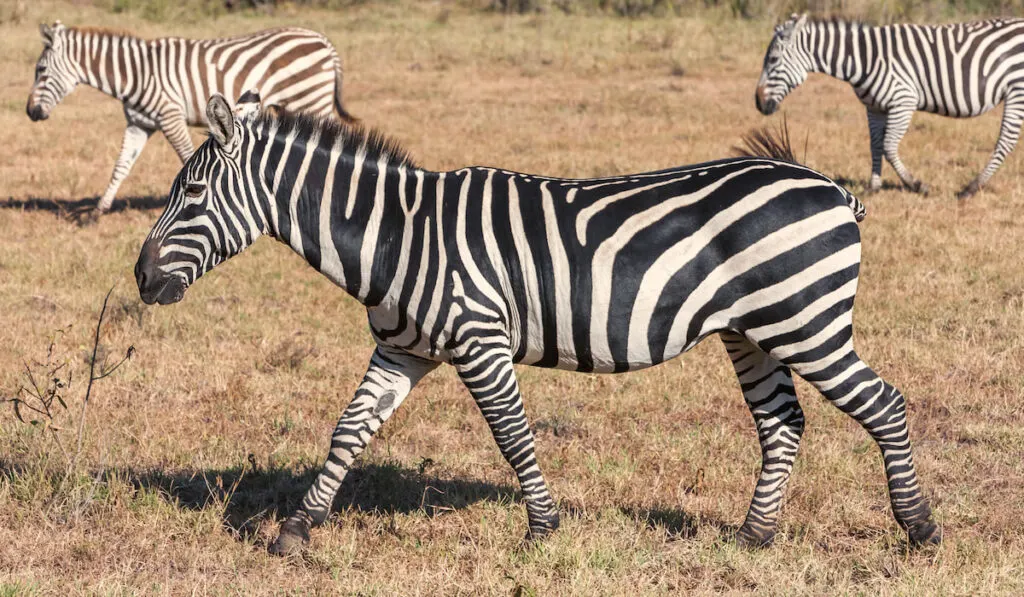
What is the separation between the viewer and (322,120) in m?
4.82

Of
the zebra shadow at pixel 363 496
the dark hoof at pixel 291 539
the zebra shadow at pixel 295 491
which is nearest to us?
the dark hoof at pixel 291 539

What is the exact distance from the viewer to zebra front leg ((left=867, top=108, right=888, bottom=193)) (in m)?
12.0

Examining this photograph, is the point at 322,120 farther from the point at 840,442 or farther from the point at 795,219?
the point at 840,442

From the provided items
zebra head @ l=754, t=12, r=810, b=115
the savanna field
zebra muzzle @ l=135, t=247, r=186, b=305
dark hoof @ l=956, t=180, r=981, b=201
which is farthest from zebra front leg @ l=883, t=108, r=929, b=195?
zebra muzzle @ l=135, t=247, r=186, b=305

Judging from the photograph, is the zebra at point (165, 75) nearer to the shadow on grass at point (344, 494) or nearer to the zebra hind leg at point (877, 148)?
the zebra hind leg at point (877, 148)

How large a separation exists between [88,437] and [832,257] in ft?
13.3

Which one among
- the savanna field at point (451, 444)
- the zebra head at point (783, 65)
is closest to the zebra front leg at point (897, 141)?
the savanna field at point (451, 444)

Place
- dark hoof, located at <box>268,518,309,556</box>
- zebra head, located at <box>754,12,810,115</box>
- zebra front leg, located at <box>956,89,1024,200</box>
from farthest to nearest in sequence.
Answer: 1. zebra head, located at <box>754,12,810,115</box>
2. zebra front leg, located at <box>956,89,1024,200</box>
3. dark hoof, located at <box>268,518,309,556</box>

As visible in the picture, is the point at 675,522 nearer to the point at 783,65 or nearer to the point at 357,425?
the point at 357,425

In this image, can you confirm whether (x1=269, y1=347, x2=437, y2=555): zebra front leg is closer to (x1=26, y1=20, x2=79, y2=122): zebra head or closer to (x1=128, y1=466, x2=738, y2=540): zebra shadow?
(x1=128, y1=466, x2=738, y2=540): zebra shadow

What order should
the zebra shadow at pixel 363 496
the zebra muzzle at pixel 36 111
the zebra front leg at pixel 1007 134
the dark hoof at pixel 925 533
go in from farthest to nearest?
1. the zebra muzzle at pixel 36 111
2. the zebra front leg at pixel 1007 134
3. the zebra shadow at pixel 363 496
4. the dark hoof at pixel 925 533

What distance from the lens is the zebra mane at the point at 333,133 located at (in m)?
4.70

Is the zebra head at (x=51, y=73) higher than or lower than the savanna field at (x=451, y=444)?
higher

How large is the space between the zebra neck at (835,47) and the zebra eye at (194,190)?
30.1 feet
